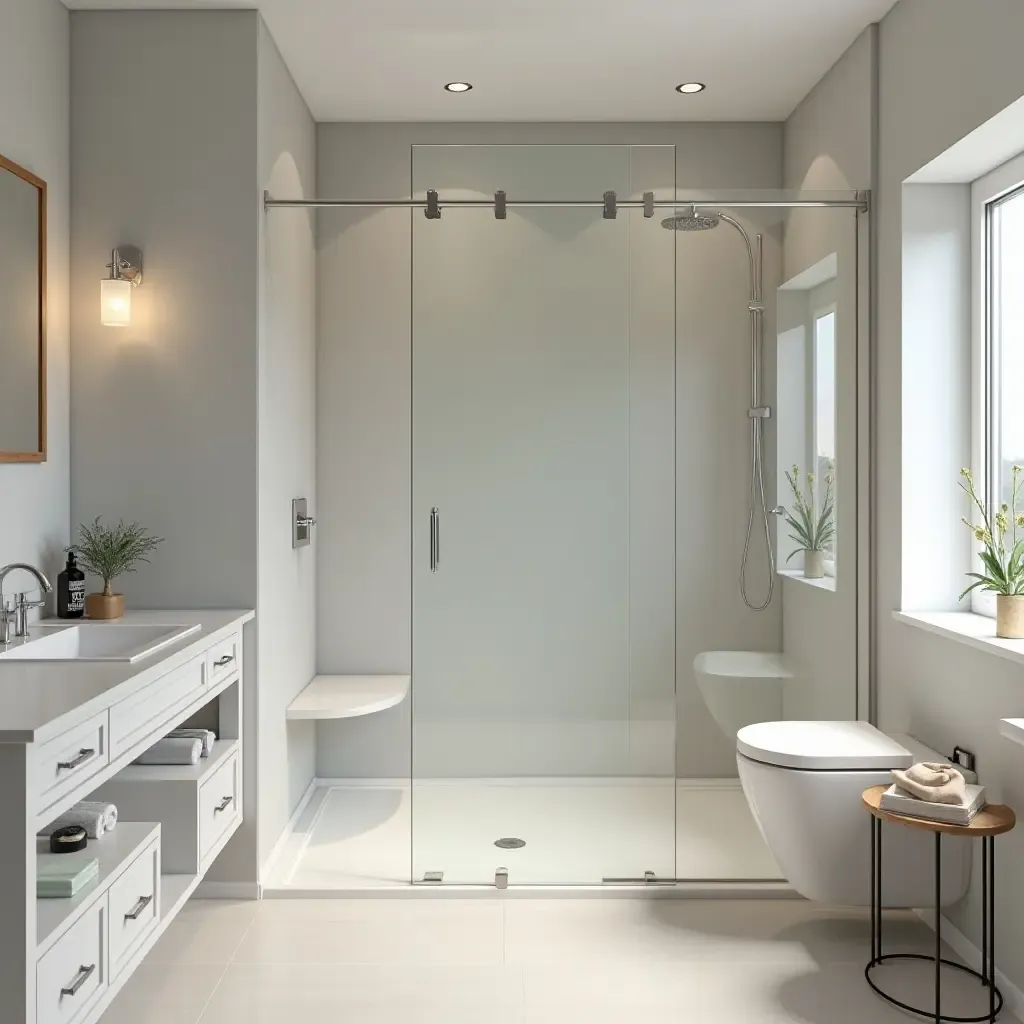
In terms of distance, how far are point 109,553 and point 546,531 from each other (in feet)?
4.25

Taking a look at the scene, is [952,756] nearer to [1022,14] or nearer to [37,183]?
[1022,14]

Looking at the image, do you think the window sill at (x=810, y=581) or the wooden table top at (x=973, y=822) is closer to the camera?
the wooden table top at (x=973, y=822)

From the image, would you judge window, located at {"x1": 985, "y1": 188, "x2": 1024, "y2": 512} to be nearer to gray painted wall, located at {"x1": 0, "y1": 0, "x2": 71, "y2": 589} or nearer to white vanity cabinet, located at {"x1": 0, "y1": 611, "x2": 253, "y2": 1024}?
white vanity cabinet, located at {"x1": 0, "y1": 611, "x2": 253, "y2": 1024}

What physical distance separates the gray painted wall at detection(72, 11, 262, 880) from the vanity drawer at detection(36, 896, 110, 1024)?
1147mm

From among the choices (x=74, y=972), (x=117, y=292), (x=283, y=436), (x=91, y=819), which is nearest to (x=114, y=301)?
(x=117, y=292)

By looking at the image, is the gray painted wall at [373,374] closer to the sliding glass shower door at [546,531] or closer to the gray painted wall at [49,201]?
the sliding glass shower door at [546,531]

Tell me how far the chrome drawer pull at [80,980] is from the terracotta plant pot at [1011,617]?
219cm

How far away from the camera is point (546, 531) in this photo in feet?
10.5

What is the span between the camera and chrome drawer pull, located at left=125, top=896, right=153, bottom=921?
7.07ft

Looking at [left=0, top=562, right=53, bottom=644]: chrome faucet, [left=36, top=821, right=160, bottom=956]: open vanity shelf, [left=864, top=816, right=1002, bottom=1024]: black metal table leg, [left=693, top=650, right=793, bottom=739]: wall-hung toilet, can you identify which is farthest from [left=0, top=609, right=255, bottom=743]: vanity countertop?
[left=864, top=816, right=1002, bottom=1024]: black metal table leg

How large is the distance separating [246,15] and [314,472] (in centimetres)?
167

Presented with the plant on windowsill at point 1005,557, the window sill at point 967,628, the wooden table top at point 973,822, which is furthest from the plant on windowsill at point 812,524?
the wooden table top at point 973,822

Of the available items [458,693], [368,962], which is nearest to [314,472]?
[458,693]

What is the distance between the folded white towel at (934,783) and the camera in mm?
2371
